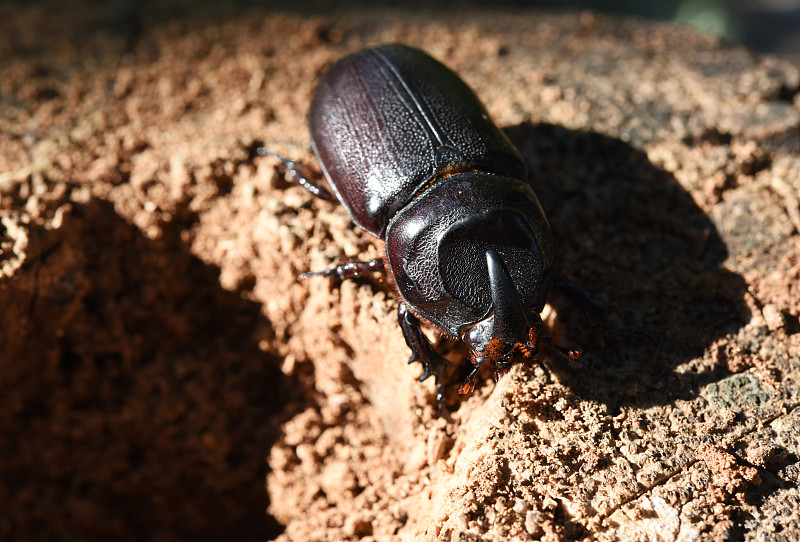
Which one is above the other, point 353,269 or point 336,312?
point 353,269

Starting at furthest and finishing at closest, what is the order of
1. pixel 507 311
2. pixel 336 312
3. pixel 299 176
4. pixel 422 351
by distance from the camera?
pixel 299 176
pixel 336 312
pixel 422 351
pixel 507 311

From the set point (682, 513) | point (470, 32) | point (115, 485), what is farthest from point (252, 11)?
point (682, 513)

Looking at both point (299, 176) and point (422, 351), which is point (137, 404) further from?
point (422, 351)

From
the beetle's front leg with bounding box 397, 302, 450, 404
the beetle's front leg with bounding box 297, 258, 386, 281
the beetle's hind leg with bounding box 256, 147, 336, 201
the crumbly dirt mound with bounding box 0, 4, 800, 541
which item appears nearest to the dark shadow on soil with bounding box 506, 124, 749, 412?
the crumbly dirt mound with bounding box 0, 4, 800, 541

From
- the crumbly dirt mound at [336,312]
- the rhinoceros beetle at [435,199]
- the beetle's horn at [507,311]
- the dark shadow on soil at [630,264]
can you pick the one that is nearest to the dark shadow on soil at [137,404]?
the crumbly dirt mound at [336,312]

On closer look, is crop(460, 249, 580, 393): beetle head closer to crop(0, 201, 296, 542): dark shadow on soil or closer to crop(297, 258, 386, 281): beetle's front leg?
crop(297, 258, 386, 281): beetle's front leg

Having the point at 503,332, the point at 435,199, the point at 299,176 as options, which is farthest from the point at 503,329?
the point at 299,176
